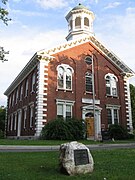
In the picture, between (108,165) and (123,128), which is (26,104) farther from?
(108,165)

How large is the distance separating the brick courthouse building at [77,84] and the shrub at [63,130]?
1230 mm

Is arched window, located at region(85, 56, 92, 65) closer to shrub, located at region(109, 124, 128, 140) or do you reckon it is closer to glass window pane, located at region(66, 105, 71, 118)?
glass window pane, located at region(66, 105, 71, 118)

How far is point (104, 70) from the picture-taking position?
31703 mm

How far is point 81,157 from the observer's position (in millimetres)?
7469

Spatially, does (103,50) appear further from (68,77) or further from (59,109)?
(59,109)

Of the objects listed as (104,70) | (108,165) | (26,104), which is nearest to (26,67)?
(26,104)

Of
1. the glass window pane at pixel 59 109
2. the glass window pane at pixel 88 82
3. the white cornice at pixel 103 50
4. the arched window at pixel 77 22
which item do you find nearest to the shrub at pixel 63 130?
the glass window pane at pixel 59 109

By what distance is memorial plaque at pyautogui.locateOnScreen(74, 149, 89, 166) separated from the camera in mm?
7374

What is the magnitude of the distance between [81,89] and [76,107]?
91.2 inches

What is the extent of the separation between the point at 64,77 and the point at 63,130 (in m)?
7.06

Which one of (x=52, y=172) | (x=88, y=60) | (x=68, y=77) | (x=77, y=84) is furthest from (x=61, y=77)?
(x=52, y=172)

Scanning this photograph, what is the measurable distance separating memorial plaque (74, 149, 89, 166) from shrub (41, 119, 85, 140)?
641 inches

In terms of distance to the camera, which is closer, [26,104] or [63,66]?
[63,66]

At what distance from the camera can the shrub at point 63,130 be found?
2377 cm
